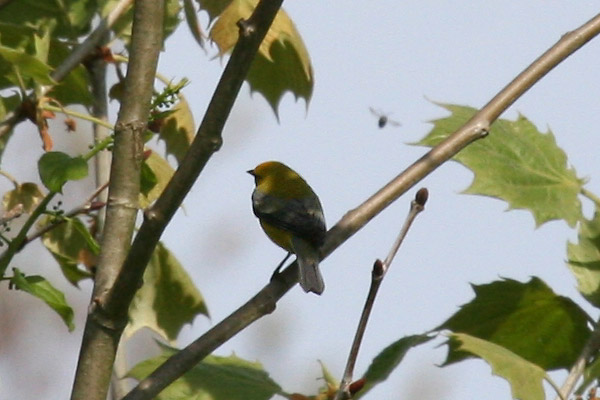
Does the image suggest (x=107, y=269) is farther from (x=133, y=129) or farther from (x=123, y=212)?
(x=133, y=129)

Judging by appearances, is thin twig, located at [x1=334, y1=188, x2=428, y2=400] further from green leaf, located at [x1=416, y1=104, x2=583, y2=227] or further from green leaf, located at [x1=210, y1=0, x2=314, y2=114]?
green leaf, located at [x1=210, y1=0, x2=314, y2=114]

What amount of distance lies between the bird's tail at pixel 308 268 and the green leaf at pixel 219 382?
0.28 meters

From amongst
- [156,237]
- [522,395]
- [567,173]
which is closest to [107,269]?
[156,237]

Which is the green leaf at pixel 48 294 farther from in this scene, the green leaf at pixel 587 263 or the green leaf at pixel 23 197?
the green leaf at pixel 587 263

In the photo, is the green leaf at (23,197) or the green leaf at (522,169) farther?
the green leaf at (23,197)

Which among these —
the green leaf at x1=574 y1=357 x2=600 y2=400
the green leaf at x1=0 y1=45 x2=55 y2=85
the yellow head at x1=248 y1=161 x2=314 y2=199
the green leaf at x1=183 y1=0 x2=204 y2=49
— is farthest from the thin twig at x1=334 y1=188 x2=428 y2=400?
the yellow head at x1=248 y1=161 x2=314 y2=199

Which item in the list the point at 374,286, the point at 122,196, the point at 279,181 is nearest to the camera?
the point at 374,286

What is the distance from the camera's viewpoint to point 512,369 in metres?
2.27

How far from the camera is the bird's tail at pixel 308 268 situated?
286 cm

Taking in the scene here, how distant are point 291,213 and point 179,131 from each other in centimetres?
89

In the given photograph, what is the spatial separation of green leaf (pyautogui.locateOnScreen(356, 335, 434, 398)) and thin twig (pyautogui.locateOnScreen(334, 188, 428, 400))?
466 mm

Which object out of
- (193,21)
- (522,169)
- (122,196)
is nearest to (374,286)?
(122,196)

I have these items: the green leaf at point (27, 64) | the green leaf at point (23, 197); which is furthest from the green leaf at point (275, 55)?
the green leaf at point (27, 64)

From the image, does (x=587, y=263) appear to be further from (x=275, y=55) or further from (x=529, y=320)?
(x=275, y=55)
